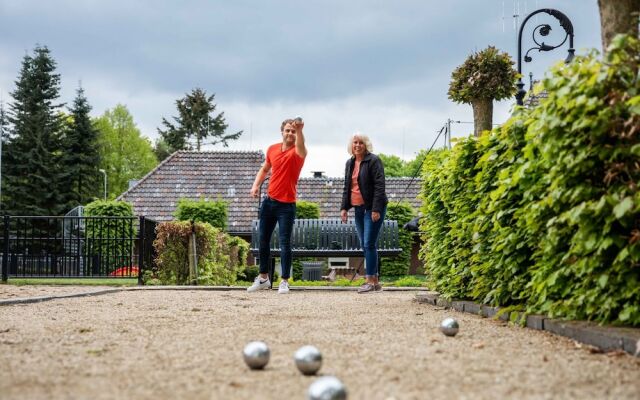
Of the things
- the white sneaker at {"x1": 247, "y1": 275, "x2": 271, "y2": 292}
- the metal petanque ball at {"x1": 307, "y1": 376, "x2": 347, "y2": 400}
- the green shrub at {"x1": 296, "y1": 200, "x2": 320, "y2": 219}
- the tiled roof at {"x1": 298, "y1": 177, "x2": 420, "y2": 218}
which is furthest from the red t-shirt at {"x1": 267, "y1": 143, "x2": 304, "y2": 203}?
the tiled roof at {"x1": 298, "y1": 177, "x2": 420, "y2": 218}

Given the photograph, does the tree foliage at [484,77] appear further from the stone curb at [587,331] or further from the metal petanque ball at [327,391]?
the metal petanque ball at [327,391]

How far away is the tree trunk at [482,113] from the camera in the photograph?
420 inches

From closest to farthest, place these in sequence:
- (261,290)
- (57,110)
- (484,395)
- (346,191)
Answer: (484,395)
(346,191)
(261,290)
(57,110)

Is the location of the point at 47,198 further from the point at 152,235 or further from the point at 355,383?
the point at 355,383

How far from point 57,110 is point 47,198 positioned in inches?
329

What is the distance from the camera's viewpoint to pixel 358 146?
9906 mm

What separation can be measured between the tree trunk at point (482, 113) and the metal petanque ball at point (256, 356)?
24.8 ft

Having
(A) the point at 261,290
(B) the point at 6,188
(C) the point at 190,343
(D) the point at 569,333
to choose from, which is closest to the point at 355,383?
(C) the point at 190,343

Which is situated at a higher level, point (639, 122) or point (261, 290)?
point (639, 122)

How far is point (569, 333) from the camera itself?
4.83 metres

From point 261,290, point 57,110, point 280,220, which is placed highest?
point 57,110

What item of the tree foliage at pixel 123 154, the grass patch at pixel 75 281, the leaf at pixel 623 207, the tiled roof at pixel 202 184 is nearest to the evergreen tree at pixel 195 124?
the tree foliage at pixel 123 154

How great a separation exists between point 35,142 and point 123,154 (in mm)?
22351

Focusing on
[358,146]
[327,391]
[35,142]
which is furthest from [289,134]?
[35,142]
